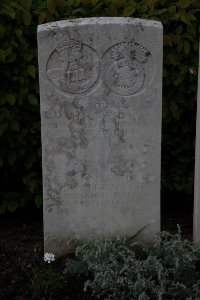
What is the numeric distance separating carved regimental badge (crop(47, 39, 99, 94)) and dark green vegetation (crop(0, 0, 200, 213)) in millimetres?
628

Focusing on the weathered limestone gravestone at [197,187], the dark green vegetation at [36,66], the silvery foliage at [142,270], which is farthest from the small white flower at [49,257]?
the weathered limestone gravestone at [197,187]

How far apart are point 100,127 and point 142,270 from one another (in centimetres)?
99

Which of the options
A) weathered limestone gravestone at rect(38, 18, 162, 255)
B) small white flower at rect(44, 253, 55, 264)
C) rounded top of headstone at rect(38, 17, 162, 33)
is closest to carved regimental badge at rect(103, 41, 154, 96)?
weathered limestone gravestone at rect(38, 18, 162, 255)

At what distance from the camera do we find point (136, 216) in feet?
13.7

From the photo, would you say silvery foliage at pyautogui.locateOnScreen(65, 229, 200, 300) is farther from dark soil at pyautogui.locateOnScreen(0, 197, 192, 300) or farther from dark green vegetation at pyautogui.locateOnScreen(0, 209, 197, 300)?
→ dark soil at pyautogui.locateOnScreen(0, 197, 192, 300)

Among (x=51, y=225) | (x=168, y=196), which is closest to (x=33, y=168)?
(x=51, y=225)

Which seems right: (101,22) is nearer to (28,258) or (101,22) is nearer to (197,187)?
(197,187)

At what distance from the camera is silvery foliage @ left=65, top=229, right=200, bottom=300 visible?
142 inches

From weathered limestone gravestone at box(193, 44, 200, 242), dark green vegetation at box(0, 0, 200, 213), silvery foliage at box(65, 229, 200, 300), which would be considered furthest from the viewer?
dark green vegetation at box(0, 0, 200, 213)

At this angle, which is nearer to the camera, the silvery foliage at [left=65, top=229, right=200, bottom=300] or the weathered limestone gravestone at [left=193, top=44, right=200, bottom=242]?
the silvery foliage at [left=65, top=229, right=200, bottom=300]

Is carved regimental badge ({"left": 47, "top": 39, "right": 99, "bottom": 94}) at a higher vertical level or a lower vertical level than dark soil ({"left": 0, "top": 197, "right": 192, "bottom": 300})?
higher

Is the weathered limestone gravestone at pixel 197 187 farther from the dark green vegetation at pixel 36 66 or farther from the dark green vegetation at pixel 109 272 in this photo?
the dark green vegetation at pixel 36 66

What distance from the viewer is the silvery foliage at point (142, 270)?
3.61 meters

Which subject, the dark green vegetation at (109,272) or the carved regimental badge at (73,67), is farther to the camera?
the carved regimental badge at (73,67)
